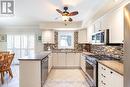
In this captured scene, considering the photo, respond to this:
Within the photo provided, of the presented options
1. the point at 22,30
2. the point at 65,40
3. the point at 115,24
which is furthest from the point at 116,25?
the point at 22,30

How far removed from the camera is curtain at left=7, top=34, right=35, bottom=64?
33.0ft

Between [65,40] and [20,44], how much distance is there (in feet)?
8.76

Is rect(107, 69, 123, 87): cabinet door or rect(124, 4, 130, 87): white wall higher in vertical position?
rect(124, 4, 130, 87): white wall

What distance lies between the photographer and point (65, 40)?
9.91 m

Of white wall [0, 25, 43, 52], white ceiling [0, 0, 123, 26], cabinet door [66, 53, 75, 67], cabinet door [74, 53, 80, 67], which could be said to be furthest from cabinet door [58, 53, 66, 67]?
white ceiling [0, 0, 123, 26]

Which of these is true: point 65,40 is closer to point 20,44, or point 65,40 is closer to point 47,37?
point 47,37

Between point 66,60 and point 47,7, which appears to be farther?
point 66,60

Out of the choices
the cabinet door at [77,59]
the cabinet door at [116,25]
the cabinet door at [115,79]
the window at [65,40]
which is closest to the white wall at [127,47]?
the cabinet door at [115,79]

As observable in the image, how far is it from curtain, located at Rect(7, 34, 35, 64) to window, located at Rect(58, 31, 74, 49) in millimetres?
1600

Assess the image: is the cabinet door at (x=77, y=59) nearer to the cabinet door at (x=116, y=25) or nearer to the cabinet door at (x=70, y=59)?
the cabinet door at (x=70, y=59)

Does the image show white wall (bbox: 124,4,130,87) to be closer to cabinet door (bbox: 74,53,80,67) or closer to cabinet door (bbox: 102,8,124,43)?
cabinet door (bbox: 102,8,124,43)

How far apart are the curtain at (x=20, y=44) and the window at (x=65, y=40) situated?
5.25 ft

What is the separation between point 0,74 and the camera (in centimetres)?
631

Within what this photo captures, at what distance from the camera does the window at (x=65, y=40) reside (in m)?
9.81
